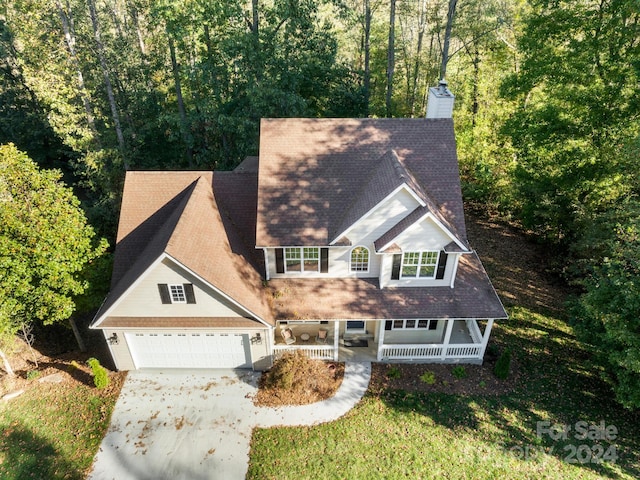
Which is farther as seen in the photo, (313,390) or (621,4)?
(621,4)

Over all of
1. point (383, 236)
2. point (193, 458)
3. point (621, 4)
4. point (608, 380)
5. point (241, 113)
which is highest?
point (621, 4)

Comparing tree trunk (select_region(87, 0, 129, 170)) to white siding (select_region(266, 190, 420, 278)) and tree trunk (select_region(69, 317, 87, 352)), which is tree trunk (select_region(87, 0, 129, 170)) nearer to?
tree trunk (select_region(69, 317, 87, 352))

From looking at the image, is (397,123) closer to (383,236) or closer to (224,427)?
(383,236)

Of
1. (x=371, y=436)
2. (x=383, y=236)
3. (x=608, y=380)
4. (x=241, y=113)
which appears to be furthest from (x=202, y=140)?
(x=608, y=380)

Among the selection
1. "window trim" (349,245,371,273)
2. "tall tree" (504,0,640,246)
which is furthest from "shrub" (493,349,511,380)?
"tall tree" (504,0,640,246)

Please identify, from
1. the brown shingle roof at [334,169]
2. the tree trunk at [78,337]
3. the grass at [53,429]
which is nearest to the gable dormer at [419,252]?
the brown shingle roof at [334,169]

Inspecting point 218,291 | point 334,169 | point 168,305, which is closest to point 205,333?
point 168,305

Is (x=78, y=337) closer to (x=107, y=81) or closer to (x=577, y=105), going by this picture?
(x=107, y=81)
